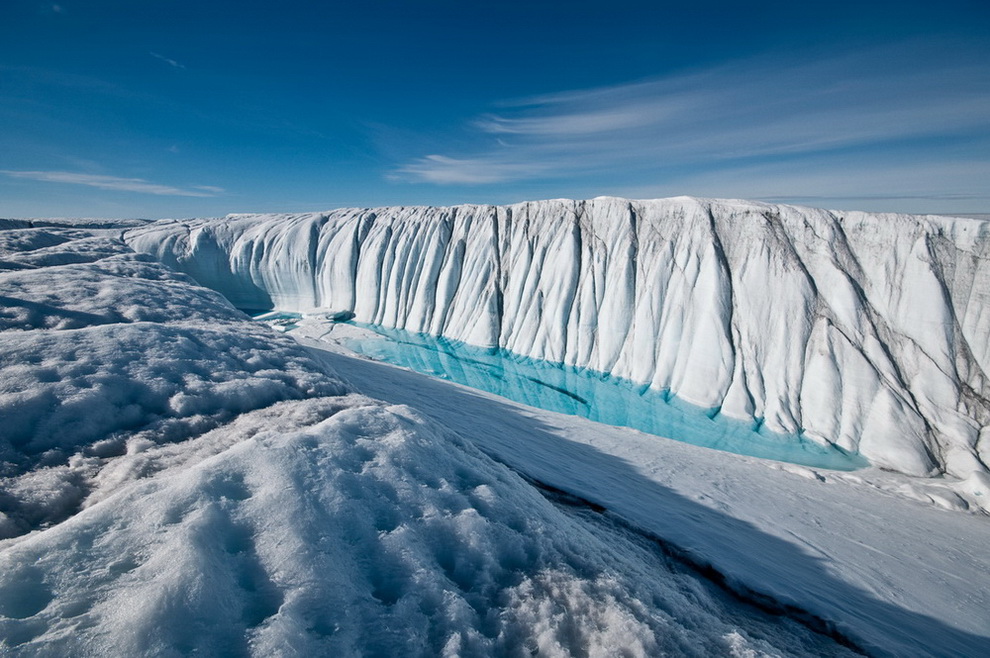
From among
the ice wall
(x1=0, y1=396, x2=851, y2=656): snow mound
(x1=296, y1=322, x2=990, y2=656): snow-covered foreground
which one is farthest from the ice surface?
the ice wall

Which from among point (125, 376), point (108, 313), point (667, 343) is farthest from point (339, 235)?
point (125, 376)

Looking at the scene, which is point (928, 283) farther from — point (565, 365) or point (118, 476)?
point (118, 476)

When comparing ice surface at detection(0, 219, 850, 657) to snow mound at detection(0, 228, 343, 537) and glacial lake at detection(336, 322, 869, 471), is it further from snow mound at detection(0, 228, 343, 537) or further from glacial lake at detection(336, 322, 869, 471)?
glacial lake at detection(336, 322, 869, 471)

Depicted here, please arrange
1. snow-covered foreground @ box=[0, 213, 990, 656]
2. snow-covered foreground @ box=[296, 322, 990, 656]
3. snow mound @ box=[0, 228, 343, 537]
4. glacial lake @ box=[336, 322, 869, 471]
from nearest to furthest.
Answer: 1. snow-covered foreground @ box=[0, 213, 990, 656]
2. snow mound @ box=[0, 228, 343, 537]
3. snow-covered foreground @ box=[296, 322, 990, 656]
4. glacial lake @ box=[336, 322, 869, 471]

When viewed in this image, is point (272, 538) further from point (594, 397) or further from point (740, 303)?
point (740, 303)

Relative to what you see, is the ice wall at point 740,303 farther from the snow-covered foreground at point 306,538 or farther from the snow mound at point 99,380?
the snow mound at point 99,380
